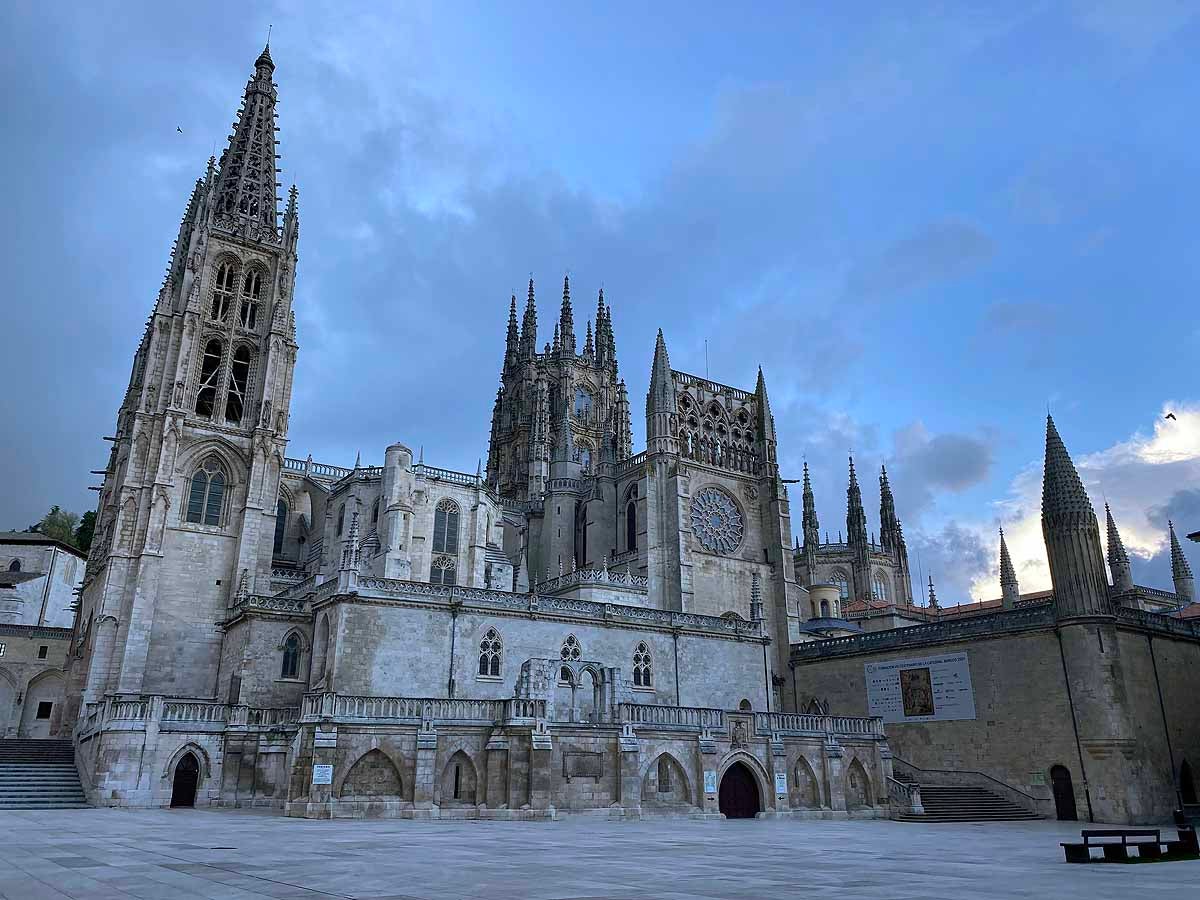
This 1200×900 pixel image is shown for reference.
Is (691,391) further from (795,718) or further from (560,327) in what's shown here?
(560,327)

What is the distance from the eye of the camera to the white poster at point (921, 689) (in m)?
37.3

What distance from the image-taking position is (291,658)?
35438 millimetres

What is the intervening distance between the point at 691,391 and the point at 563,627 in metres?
23.7

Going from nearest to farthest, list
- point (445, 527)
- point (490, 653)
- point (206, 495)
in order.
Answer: point (490, 653)
point (206, 495)
point (445, 527)

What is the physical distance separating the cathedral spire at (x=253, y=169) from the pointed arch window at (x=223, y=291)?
108 inches

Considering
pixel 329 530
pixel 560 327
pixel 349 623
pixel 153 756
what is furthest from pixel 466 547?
pixel 560 327

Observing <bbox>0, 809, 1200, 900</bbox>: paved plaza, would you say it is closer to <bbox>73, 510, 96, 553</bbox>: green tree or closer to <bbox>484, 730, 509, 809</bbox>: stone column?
<bbox>484, 730, 509, 809</bbox>: stone column

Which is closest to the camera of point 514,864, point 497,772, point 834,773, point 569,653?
point 514,864

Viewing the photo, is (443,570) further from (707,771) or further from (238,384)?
(707,771)

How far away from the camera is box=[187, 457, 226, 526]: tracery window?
46.8 m

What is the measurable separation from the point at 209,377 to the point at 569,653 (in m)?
29.3

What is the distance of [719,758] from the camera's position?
30.3 m

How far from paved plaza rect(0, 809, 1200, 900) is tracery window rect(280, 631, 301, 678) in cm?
1251

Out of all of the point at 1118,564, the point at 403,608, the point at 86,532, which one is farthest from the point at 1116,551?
the point at 86,532
